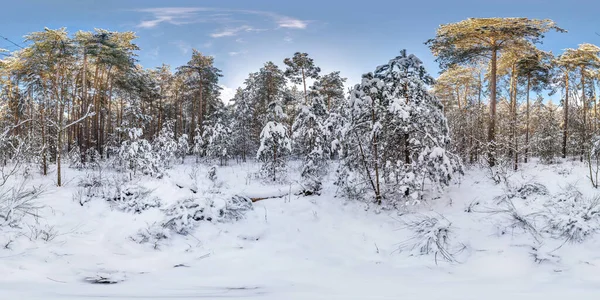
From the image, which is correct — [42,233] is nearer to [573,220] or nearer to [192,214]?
[192,214]

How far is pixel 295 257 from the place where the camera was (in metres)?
5.47

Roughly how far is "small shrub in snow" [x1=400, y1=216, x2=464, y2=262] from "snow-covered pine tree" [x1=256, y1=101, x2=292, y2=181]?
8.08m

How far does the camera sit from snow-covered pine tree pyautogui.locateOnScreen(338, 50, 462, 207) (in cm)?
774

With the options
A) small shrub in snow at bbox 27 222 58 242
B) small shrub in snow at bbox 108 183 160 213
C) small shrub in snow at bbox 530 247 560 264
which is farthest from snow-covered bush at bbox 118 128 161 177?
small shrub in snow at bbox 530 247 560 264

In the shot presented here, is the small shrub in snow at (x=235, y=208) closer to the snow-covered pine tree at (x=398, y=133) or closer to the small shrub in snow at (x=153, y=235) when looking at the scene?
the small shrub in snow at (x=153, y=235)

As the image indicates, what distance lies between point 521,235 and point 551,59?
17.9m

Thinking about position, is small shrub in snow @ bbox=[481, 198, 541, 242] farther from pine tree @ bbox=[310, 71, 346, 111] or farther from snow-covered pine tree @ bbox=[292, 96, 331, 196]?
pine tree @ bbox=[310, 71, 346, 111]

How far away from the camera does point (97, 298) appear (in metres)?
2.86

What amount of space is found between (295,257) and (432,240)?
2607mm

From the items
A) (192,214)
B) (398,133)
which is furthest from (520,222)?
(192,214)

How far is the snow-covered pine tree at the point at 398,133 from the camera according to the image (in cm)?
774

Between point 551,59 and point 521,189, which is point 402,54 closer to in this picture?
point 521,189

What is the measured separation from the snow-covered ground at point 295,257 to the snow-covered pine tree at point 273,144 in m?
5.25

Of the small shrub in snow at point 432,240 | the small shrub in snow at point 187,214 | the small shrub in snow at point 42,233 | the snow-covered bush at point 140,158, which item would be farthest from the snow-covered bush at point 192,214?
the snow-covered bush at point 140,158
